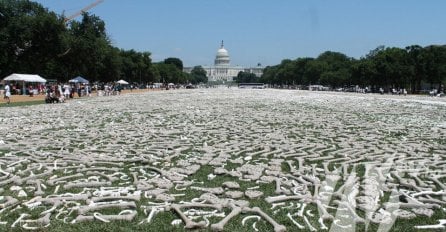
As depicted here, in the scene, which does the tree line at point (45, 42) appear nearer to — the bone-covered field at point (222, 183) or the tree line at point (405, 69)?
the bone-covered field at point (222, 183)

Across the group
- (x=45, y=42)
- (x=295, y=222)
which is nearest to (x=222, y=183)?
(x=295, y=222)

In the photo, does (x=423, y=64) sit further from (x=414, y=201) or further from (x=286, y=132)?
(x=414, y=201)

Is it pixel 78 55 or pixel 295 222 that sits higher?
pixel 78 55

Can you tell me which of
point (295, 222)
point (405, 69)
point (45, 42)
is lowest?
point (295, 222)

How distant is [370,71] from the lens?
380ft

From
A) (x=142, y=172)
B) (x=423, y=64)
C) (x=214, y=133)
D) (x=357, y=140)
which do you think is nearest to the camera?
(x=142, y=172)

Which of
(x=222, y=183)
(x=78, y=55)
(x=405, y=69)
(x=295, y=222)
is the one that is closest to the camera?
(x=295, y=222)

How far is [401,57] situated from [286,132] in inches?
4087

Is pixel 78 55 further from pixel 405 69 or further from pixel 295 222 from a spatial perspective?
pixel 295 222

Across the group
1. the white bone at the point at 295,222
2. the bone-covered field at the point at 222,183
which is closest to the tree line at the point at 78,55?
the bone-covered field at the point at 222,183

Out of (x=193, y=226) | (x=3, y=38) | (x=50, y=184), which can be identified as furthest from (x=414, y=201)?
(x=3, y=38)

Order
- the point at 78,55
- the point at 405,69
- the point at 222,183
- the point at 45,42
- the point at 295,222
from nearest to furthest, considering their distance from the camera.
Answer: the point at 295,222, the point at 222,183, the point at 45,42, the point at 78,55, the point at 405,69

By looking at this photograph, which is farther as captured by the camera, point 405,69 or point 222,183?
point 405,69

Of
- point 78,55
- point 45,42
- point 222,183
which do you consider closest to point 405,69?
point 78,55
